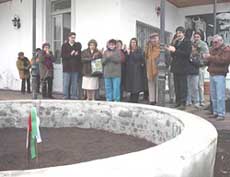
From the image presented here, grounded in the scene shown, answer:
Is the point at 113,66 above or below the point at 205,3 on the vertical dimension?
below

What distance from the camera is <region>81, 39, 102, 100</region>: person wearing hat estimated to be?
31.6ft

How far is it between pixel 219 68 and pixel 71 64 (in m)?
3.72

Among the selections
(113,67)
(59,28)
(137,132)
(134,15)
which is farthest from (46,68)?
(137,132)

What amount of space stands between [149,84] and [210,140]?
6571 mm

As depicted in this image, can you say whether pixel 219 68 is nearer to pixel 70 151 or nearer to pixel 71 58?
pixel 71 58

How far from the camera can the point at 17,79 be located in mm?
14422

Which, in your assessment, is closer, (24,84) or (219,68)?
(219,68)

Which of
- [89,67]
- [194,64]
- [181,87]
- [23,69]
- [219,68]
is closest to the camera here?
[219,68]

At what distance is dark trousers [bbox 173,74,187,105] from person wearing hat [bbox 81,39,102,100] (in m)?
1.96

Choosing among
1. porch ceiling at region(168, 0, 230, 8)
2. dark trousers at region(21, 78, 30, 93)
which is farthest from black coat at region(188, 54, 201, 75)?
dark trousers at region(21, 78, 30, 93)

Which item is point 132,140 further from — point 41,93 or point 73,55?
point 41,93

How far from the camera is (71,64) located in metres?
9.90

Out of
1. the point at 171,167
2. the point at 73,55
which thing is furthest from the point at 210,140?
the point at 73,55

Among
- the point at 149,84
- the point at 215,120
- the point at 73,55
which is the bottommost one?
the point at 215,120
